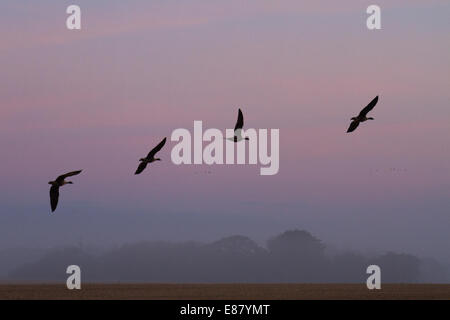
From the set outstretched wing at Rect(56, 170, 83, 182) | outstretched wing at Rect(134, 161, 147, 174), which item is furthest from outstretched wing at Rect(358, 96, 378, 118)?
outstretched wing at Rect(56, 170, 83, 182)

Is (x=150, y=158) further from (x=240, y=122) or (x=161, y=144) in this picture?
(x=240, y=122)

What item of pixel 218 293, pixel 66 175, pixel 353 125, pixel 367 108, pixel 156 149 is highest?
pixel 367 108

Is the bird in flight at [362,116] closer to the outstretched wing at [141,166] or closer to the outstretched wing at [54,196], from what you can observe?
the outstretched wing at [141,166]

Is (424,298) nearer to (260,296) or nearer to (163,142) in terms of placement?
(260,296)

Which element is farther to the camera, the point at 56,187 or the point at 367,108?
the point at 367,108

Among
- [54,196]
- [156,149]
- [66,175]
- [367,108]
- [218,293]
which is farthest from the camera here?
[218,293]

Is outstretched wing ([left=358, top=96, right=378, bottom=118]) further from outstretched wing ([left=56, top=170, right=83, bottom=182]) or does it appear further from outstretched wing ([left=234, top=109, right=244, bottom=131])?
outstretched wing ([left=56, top=170, right=83, bottom=182])

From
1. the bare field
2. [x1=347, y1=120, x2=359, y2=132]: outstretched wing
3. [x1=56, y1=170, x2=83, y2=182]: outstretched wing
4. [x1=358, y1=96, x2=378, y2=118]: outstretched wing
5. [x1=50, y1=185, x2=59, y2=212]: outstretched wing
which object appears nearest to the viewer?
[x1=56, y1=170, x2=83, y2=182]: outstretched wing

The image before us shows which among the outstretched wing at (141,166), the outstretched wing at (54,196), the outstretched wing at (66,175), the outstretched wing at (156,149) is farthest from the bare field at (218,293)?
the outstretched wing at (156,149)

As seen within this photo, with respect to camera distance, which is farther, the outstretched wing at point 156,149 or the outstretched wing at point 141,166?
the outstretched wing at point 141,166

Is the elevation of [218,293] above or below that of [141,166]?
below

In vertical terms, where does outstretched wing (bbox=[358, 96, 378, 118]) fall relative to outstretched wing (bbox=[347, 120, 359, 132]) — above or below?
above

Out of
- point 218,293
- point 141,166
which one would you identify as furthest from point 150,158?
point 218,293
